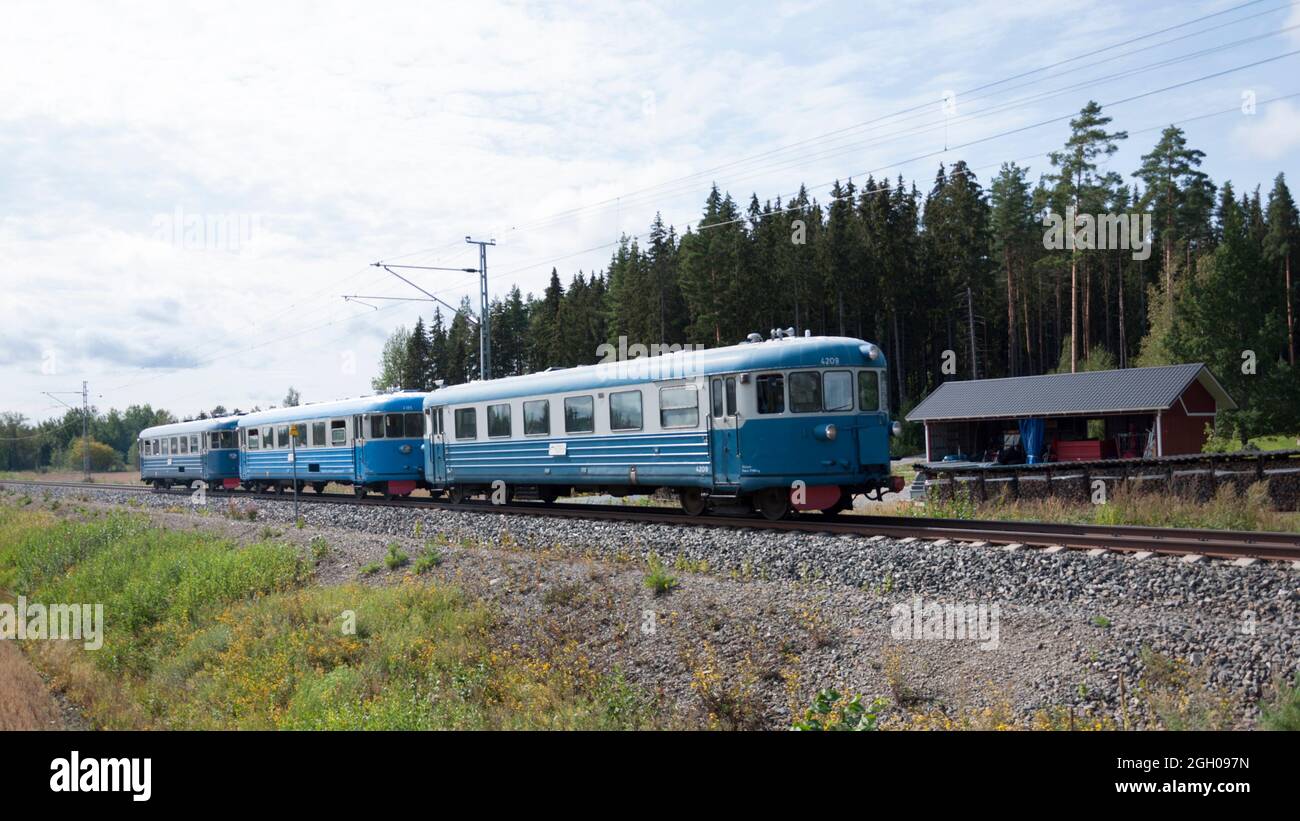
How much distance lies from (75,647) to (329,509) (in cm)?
624

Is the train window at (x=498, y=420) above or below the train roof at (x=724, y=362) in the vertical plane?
below

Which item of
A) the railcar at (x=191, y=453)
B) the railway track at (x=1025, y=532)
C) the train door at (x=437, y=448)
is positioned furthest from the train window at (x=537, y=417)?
the railcar at (x=191, y=453)

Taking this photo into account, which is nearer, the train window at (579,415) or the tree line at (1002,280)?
the train window at (579,415)

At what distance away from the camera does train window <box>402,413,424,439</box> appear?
2583 centimetres

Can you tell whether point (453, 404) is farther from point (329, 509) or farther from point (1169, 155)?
point (1169, 155)

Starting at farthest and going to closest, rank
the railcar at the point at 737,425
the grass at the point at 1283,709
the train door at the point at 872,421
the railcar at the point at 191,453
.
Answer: the railcar at the point at 191,453
the train door at the point at 872,421
the railcar at the point at 737,425
the grass at the point at 1283,709

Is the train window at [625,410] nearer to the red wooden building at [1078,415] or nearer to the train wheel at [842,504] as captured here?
the train wheel at [842,504]

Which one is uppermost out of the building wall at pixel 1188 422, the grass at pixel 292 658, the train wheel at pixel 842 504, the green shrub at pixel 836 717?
the building wall at pixel 1188 422

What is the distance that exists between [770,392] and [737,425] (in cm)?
71

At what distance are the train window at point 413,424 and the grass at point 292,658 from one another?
6.01 metres

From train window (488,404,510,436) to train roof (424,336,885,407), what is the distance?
128cm

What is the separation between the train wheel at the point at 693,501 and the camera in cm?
1658

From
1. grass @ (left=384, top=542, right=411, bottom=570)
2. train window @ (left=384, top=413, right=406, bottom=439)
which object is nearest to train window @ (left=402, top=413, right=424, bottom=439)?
train window @ (left=384, top=413, right=406, bottom=439)

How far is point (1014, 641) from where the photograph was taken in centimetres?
869
